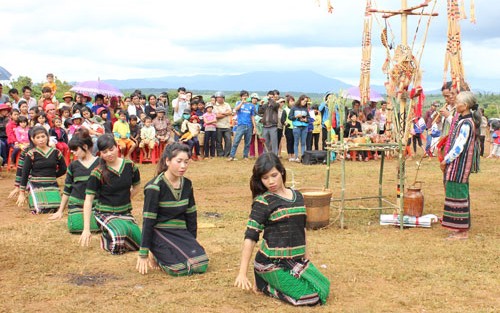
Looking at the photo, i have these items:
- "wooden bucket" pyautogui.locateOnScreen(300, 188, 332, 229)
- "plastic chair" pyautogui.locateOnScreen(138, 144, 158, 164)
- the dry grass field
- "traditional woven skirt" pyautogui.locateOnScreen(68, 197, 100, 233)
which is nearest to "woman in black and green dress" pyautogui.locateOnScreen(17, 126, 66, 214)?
the dry grass field

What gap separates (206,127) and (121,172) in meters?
9.58

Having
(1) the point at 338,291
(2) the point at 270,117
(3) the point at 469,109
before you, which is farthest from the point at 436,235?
(2) the point at 270,117

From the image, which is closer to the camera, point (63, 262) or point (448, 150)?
point (63, 262)

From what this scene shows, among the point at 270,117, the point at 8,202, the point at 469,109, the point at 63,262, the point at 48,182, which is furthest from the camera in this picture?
the point at 270,117

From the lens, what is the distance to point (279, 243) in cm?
506

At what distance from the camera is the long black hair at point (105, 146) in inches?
254

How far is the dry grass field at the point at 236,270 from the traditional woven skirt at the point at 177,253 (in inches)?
4.0

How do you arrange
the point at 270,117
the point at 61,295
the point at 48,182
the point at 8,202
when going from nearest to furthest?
the point at 61,295 < the point at 48,182 < the point at 8,202 < the point at 270,117

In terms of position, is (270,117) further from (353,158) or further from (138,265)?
(138,265)

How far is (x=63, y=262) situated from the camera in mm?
6258

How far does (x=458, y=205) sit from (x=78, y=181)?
4.47m

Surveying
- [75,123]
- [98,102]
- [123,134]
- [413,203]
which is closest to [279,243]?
[413,203]

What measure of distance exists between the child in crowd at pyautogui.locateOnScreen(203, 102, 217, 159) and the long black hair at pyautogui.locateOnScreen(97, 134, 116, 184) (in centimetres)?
961

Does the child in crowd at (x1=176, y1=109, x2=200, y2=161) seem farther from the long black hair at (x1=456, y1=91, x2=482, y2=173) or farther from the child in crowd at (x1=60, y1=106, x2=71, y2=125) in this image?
the long black hair at (x1=456, y1=91, x2=482, y2=173)
